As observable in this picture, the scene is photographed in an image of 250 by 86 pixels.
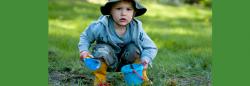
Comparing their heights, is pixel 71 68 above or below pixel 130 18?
below

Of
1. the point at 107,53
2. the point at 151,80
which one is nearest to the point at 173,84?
the point at 151,80

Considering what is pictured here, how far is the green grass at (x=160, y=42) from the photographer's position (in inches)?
166

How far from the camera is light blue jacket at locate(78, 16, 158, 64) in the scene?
3.97 m

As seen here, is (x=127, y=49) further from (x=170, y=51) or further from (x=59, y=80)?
(x=170, y=51)

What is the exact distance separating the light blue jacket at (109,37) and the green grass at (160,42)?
21 cm

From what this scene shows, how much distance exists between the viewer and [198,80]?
4195 mm

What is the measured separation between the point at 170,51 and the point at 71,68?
880mm

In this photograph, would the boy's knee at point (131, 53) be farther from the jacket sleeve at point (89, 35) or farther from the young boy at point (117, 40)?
the jacket sleeve at point (89, 35)

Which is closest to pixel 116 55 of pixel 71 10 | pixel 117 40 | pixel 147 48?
pixel 117 40

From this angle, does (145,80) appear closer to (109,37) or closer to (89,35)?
(109,37)

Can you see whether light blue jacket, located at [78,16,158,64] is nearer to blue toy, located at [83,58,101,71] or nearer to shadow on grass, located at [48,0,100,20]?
blue toy, located at [83,58,101,71]

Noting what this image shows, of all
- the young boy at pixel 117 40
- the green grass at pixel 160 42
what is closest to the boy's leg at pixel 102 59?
the young boy at pixel 117 40

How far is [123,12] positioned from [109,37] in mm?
192

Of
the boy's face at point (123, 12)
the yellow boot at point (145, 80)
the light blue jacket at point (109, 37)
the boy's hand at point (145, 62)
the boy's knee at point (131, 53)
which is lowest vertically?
the yellow boot at point (145, 80)
